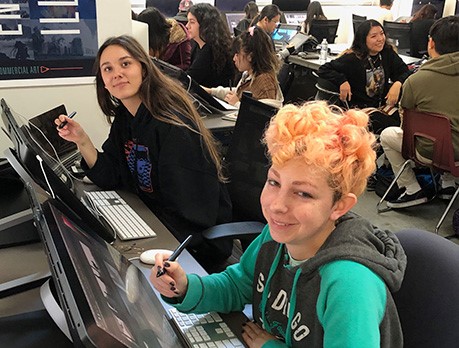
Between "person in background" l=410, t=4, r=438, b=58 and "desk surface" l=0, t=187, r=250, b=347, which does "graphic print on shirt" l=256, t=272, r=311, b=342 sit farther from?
"person in background" l=410, t=4, r=438, b=58

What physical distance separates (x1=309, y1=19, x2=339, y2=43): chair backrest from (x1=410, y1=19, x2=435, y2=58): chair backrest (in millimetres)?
1101

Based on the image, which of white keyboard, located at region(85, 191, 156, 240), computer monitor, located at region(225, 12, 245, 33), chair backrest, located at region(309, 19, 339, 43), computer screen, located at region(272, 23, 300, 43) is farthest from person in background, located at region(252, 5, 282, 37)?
white keyboard, located at region(85, 191, 156, 240)

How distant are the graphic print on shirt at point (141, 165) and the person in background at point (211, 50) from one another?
2283 millimetres

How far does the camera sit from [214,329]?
3.87ft

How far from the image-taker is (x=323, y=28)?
6699 millimetres

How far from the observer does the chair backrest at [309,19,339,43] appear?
663cm

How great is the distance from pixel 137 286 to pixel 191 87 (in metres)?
2.03

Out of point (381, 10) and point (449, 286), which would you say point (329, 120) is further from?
point (381, 10)

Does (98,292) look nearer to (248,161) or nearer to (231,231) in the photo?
(231,231)

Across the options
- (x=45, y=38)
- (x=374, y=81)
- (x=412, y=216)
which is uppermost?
(x=45, y=38)

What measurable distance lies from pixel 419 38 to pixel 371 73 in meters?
2.18

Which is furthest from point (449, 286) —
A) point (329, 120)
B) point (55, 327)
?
point (55, 327)

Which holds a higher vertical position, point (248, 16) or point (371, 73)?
point (248, 16)

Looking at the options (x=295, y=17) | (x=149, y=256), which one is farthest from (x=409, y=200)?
(x=295, y=17)
